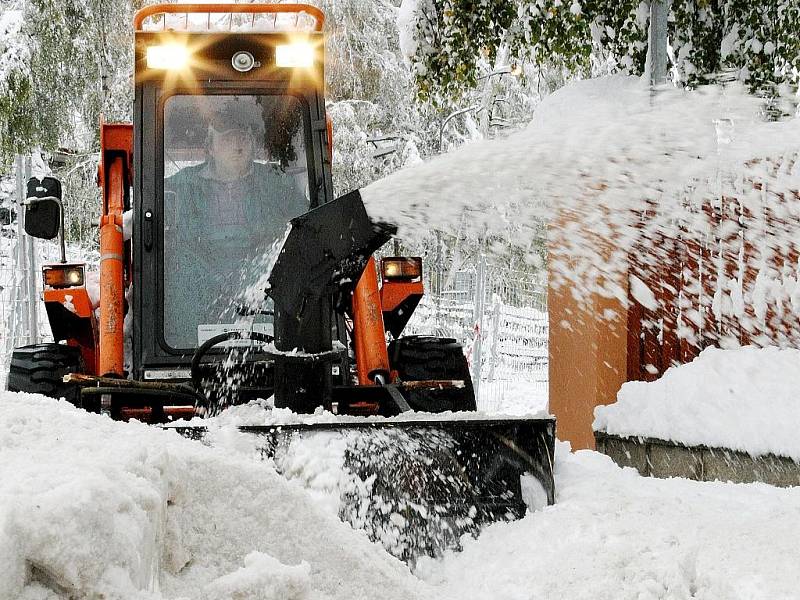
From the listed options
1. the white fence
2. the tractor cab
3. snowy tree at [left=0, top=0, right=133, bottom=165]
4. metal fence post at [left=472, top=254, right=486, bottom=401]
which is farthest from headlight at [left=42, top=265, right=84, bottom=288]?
metal fence post at [left=472, top=254, right=486, bottom=401]

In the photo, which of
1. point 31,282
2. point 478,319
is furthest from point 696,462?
point 478,319

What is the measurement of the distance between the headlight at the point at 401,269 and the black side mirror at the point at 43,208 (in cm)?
178

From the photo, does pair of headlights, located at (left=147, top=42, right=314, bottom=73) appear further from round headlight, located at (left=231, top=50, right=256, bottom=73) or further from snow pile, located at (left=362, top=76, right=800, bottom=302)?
snow pile, located at (left=362, top=76, right=800, bottom=302)

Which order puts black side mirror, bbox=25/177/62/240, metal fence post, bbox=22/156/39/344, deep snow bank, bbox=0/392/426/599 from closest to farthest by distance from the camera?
deep snow bank, bbox=0/392/426/599
black side mirror, bbox=25/177/62/240
metal fence post, bbox=22/156/39/344

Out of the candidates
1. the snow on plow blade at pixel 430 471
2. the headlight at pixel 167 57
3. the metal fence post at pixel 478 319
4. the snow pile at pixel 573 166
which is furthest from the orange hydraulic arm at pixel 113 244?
the metal fence post at pixel 478 319

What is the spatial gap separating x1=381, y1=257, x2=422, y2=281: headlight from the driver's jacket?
937 mm

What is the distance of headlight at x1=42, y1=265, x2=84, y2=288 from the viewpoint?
4668 mm

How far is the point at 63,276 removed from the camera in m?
4.68

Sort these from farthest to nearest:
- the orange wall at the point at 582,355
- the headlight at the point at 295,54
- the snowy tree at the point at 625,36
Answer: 1. the snowy tree at the point at 625,36
2. the orange wall at the point at 582,355
3. the headlight at the point at 295,54

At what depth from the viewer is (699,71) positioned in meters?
6.35

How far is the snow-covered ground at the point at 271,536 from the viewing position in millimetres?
1363

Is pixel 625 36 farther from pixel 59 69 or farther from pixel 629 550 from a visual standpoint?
pixel 59 69

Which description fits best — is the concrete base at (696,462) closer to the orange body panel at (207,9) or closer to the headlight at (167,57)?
the orange body panel at (207,9)

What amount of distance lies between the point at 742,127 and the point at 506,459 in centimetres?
217
